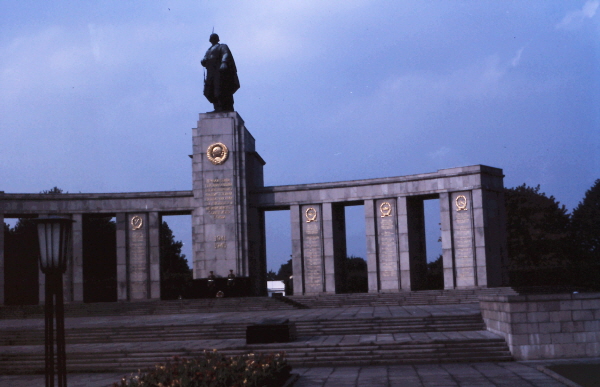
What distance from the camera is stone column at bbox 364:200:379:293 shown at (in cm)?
3947

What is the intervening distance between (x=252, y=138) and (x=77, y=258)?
12769mm

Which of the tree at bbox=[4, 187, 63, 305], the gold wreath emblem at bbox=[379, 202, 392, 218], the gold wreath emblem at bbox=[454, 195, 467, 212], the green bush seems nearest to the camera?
the green bush

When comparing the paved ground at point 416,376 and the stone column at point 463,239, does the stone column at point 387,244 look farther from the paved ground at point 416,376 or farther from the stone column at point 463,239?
the paved ground at point 416,376

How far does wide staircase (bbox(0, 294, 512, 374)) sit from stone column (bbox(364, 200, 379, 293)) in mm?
16221

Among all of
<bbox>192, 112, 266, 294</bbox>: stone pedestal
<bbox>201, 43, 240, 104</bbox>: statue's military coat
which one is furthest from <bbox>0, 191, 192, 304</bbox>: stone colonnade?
A: <bbox>201, 43, 240, 104</bbox>: statue's military coat

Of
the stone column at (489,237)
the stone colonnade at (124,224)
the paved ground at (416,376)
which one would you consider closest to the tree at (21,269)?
the stone colonnade at (124,224)

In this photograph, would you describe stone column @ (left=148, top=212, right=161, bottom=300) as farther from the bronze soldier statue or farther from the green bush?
the green bush

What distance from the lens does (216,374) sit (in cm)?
1195

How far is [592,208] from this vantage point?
187 ft

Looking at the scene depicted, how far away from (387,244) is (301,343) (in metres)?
20.9

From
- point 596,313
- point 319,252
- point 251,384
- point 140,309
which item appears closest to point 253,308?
point 140,309

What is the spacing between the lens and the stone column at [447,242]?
3772 cm

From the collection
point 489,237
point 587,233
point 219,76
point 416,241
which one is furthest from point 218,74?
point 587,233

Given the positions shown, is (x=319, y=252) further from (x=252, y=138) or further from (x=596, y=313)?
(x=596, y=313)
